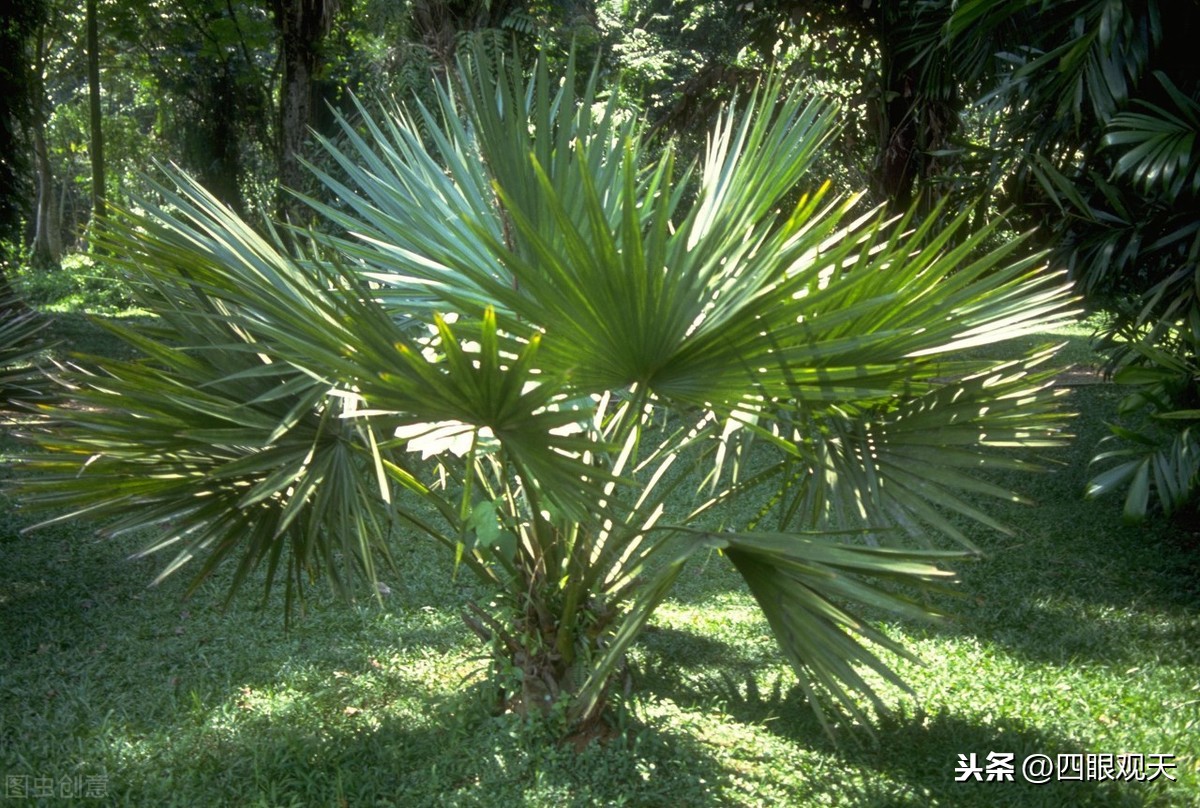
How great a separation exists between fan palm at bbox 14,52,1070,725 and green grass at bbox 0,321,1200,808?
0.43 metres

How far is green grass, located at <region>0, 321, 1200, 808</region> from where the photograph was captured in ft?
12.0

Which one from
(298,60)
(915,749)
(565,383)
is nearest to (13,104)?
(298,60)

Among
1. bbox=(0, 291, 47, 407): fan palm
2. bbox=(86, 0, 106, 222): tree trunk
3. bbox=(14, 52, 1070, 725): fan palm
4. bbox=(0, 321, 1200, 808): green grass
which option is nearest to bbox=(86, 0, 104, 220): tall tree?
bbox=(86, 0, 106, 222): tree trunk

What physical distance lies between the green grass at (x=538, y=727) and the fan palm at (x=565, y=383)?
43cm

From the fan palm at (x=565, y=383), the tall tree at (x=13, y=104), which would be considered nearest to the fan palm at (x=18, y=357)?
the fan palm at (x=565, y=383)

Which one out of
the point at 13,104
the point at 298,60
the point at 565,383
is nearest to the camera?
the point at 565,383

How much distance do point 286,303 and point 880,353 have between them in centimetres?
166

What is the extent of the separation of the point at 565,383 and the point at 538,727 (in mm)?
1742

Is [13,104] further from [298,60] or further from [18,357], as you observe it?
[18,357]

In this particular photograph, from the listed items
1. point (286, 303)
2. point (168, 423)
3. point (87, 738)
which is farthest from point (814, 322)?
point (87, 738)

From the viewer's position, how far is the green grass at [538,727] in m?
3.66

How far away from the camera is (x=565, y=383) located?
2.45 meters

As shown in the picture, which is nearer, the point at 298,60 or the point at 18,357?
the point at 18,357

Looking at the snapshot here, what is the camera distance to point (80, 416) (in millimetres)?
2818
